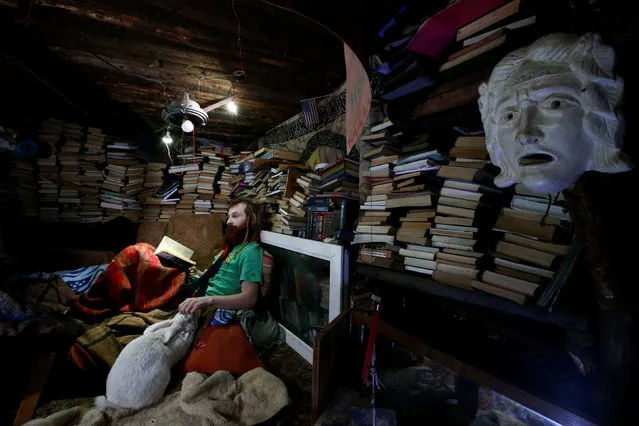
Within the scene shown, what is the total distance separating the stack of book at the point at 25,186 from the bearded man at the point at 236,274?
364cm

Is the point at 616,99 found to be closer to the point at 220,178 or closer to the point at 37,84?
the point at 220,178

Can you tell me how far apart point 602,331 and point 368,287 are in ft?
4.61

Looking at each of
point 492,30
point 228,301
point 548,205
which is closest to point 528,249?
point 548,205

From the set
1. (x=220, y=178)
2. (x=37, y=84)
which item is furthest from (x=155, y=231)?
(x=37, y=84)

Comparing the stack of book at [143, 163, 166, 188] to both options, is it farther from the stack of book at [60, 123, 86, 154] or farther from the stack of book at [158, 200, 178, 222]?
the stack of book at [60, 123, 86, 154]

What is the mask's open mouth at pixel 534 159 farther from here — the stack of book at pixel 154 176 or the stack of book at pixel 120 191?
the stack of book at pixel 120 191

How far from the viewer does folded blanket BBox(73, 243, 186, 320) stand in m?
3.04

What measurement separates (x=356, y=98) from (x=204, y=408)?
243 cm

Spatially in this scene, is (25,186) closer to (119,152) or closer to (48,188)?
(48,188)

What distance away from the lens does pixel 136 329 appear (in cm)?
271

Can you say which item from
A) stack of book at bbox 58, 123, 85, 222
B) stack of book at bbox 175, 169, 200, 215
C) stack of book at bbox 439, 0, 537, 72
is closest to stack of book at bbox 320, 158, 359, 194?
stack of book at bbox 439, 0, 537, 72

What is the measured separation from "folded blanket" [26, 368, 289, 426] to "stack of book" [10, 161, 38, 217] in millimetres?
4168

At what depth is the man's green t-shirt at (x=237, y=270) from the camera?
281 centimetres

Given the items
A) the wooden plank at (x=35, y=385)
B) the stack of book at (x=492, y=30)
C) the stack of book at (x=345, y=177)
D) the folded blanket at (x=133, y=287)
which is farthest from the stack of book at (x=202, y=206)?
the stack of book at (x=492, y=30)
